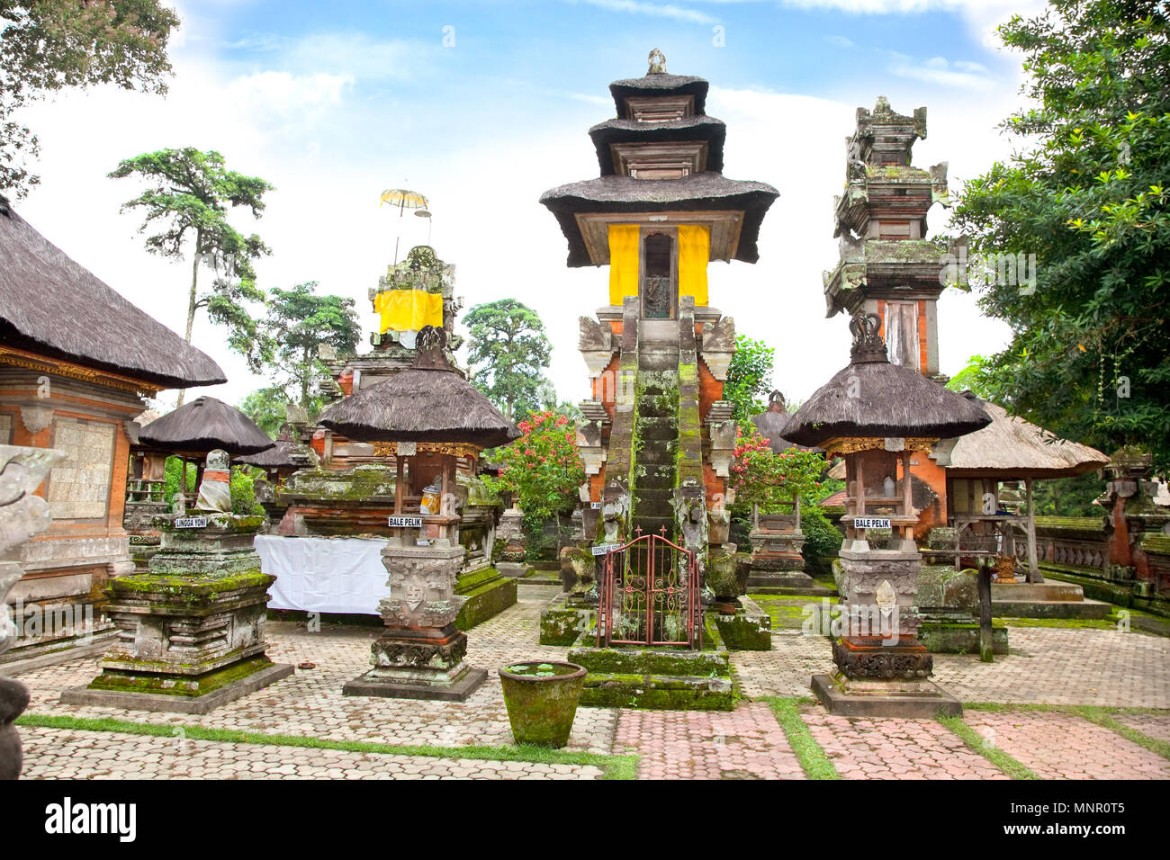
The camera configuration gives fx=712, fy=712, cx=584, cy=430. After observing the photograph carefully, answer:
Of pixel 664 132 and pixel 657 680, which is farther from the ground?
pixel 664 132

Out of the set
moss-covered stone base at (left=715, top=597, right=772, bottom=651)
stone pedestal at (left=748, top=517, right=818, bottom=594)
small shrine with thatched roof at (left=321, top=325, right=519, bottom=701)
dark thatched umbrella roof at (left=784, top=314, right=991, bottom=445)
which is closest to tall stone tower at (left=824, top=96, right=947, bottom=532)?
moss-covered stone base at (left=715, top=597, right=772, bottom=651)

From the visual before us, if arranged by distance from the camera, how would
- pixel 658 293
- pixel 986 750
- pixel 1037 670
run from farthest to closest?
pixel 658 293
pixel 1037 670
pixel 986 750

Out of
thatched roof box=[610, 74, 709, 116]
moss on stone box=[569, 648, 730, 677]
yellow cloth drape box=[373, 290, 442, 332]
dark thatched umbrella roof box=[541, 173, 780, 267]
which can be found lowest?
moss on stone box=[569, 648, 730, 677]

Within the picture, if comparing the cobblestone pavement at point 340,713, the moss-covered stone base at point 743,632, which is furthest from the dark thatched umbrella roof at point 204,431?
the moss-covered stone base at point 743,632

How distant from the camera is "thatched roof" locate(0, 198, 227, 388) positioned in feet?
30.3

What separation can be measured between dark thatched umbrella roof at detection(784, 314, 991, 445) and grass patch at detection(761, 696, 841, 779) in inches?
124

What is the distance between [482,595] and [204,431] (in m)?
6.83

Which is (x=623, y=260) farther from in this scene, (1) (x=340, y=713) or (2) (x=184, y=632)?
(2) (x=184, y=632)

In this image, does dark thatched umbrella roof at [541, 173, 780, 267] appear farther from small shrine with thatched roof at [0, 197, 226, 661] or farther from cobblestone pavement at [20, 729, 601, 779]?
cobblestone pavement at [20, 729, 601, 779]

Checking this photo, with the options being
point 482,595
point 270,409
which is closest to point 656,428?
point 482,595

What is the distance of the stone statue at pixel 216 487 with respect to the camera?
333 inches

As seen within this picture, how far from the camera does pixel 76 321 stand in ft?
33.1

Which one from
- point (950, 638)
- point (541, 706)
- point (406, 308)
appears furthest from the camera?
point (406, 308)

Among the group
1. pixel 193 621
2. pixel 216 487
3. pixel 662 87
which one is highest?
pixel 662 87
